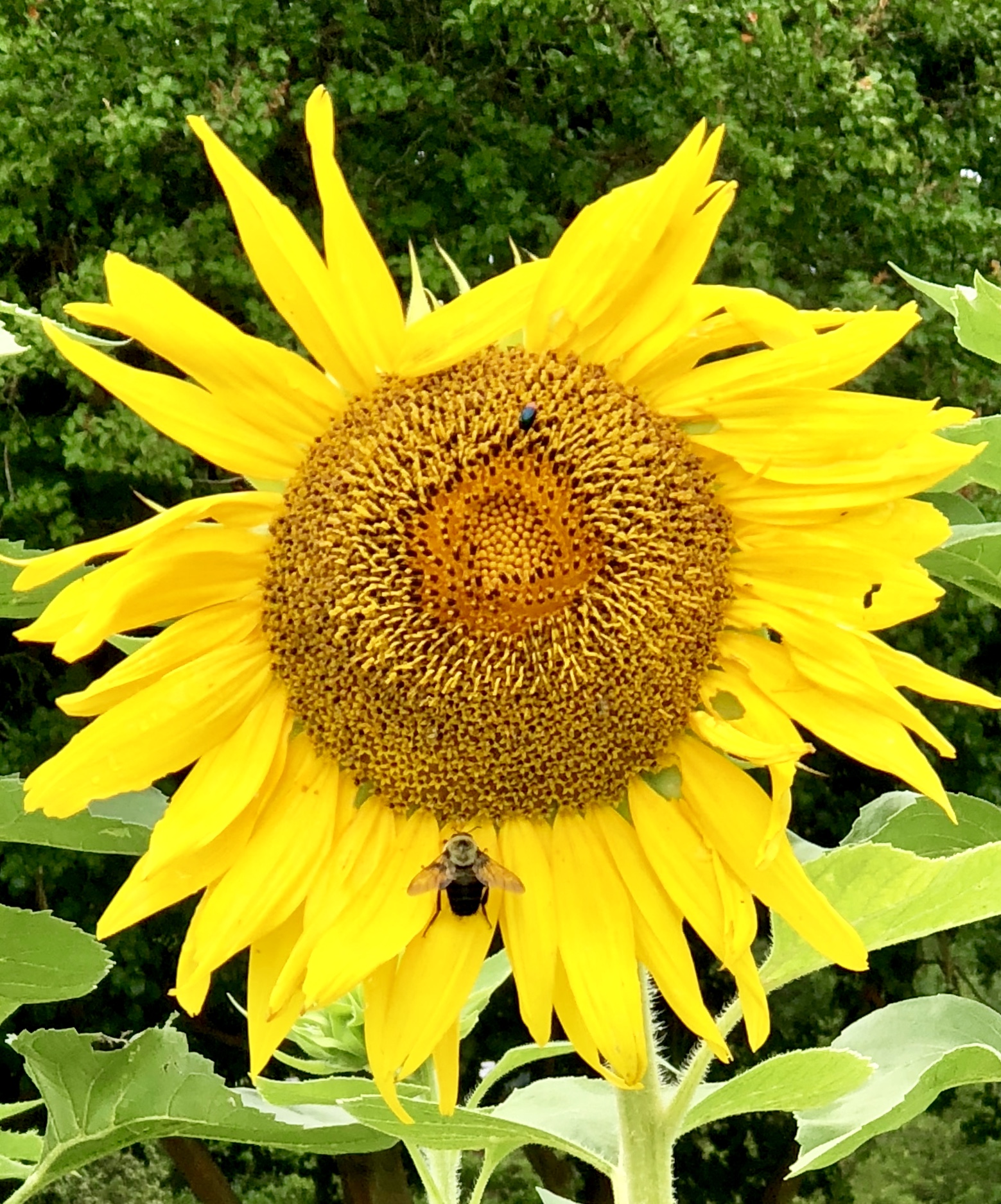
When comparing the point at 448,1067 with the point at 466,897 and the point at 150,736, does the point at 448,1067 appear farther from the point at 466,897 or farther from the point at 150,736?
the point at 150,736

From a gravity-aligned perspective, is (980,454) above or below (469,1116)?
above

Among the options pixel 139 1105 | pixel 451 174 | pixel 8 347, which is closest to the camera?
pixel 8 347

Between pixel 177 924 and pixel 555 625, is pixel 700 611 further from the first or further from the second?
pixel 177 924

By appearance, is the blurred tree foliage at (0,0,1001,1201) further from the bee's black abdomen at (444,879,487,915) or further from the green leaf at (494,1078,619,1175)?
the bee's black abdomen at (444,879,487,915)

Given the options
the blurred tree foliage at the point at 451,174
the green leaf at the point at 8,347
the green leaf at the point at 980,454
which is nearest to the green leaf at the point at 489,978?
the green leaf at the point at 980,454

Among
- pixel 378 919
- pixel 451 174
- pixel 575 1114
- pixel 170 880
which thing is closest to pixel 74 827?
pixel 170 880

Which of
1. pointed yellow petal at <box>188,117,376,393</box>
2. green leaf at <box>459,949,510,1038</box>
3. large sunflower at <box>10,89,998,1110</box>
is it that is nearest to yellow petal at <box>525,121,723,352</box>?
large sunflower at <box>10,89,998,1110</box>
